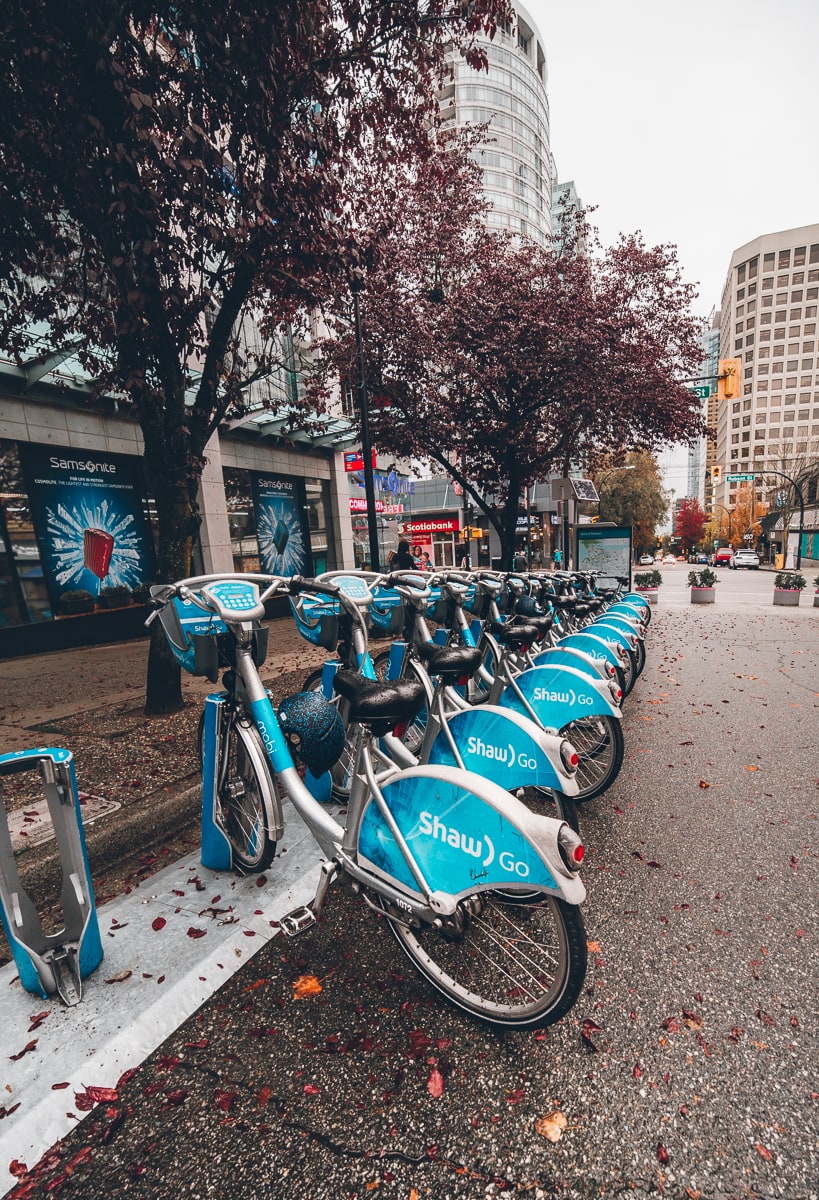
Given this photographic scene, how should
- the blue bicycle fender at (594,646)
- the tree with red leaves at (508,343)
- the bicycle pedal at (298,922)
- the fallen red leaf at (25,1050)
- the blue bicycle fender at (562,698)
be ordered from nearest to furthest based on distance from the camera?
the fallen red leaf at (25,1050) → the bicycle pedal at (298,922) → the blue bicycle fender at (562,698) → the blue bicycle fender at (594,646) → the tree with red leaves at (508,343)

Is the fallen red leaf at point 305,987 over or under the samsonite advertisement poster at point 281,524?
under

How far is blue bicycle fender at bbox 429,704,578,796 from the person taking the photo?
102 inches

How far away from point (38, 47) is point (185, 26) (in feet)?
3.78

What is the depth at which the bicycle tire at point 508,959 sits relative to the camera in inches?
71.8

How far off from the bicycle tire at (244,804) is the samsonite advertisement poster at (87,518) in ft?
30.7

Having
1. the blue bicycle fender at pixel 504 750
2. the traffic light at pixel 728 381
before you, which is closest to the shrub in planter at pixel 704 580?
the traffic light at pixel 728 381

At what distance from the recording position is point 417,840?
197 cm

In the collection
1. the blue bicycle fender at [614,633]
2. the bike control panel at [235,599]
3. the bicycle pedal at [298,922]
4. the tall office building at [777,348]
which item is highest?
the tall office building at [777,348]

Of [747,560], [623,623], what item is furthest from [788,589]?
[747,560]

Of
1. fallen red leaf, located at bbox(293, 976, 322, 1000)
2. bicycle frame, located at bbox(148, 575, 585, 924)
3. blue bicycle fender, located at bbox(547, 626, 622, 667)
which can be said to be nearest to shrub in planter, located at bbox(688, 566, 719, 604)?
blue bicycle fender, located at bbox(547, 626, 622, 667)

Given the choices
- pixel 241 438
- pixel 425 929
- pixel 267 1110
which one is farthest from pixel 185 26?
pixel 241 438

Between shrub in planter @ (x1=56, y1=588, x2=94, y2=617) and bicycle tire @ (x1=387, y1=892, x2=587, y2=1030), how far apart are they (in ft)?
34.7

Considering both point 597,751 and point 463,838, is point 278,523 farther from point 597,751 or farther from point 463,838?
point 463,838

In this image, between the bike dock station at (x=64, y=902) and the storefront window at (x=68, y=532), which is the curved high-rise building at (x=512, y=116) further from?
the bike dock station at (x=64, y=902)
